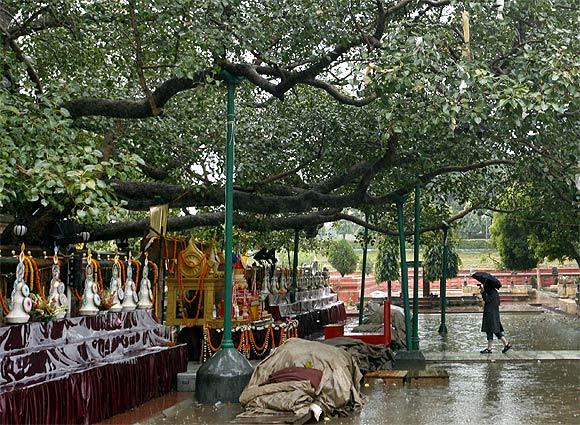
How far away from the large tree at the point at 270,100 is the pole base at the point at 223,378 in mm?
2661

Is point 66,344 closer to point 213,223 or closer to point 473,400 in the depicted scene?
point 473,400

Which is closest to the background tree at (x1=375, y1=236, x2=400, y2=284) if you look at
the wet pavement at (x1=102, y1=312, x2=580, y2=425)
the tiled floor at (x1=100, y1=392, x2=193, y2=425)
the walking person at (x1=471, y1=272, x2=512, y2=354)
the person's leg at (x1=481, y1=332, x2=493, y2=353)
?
the person's leg at (x1=481, y1=332, x2=493, y2=353)

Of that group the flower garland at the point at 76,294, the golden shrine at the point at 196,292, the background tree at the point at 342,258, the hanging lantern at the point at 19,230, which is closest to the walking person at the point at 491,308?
the golden shrine at the point at 196,292

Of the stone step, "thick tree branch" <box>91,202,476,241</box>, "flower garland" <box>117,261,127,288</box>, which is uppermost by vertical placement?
"thick tree branch" <box>91,202,476,241</box>

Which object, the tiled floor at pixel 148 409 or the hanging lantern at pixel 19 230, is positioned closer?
the tiled floor at pixel 148 409

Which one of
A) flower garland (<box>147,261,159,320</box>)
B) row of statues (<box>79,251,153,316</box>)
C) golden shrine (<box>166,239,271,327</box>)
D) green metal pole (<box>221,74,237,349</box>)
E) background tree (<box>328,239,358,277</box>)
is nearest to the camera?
row of statues (<box>79,251,153,316</box>)

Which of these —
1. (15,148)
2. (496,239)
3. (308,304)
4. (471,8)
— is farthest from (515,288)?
(15,148)

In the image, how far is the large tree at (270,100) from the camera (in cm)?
1077

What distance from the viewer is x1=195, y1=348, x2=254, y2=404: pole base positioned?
38.3 feet

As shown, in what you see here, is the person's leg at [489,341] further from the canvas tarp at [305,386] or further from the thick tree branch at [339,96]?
the canvas tarp at [305,386]

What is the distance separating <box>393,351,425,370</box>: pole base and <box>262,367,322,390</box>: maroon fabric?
560 centimetres

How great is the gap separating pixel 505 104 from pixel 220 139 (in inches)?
246

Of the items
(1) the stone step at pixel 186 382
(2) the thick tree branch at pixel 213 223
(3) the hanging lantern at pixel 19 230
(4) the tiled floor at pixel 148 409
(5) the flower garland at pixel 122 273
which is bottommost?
(4) the tiled floor at pixel 148 409

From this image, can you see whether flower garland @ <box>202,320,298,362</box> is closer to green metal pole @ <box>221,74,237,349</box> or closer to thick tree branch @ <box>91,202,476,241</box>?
green metal pole @ <box>221,74,237,349</box>
